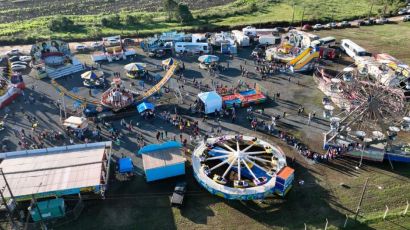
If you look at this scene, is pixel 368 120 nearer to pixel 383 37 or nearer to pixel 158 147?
pixel 158 147

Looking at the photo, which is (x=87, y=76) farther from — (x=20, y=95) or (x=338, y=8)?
(x=338, y=8)

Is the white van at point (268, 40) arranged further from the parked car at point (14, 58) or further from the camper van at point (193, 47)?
the parked car at point (14, 58)

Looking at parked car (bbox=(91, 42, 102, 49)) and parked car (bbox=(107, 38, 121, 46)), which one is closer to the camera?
parked car (bbox=(107, 38, 121, 46))

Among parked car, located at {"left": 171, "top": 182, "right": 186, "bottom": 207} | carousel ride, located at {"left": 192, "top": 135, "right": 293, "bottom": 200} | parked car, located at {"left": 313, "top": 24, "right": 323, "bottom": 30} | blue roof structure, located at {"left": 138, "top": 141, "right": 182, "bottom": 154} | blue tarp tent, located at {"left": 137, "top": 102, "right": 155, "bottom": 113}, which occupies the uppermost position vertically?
parked car, located at {"left": 313, "top": 24, "right": 323, "bottom": 30}

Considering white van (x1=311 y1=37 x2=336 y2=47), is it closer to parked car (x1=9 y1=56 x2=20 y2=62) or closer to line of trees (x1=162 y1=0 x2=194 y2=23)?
line of trees (x1=162 y1=0 x2=194 y2=23)

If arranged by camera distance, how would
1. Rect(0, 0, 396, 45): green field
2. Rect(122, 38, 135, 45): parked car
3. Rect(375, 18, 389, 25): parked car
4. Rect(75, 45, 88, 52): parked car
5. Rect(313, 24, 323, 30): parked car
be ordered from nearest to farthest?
Rect(75, 45, 88, 52): parked car, Rect(122, 38, 135, 45): parked car, Rect(0, 0, 396, 45): green field, Rect(313, 24, 323, 30): parked car, Rect(375, 18, 389, 25): parked car

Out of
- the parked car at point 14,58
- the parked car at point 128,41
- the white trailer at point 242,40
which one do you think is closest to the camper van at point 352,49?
the white trailer at point 242,40

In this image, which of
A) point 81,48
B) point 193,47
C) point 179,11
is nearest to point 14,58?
point 81,48

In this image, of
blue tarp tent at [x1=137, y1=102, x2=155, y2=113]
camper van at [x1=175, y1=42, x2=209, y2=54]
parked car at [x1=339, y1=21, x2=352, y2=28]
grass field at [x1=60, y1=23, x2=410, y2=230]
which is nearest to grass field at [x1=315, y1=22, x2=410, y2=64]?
parked car at [x1=339, y1=21, x2=352, y2=28]
